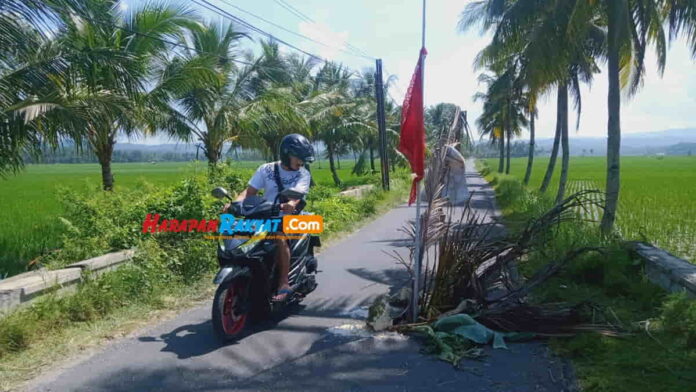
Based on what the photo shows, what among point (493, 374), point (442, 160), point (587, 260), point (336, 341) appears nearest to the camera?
point (493, 374)

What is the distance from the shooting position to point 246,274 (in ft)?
13.7

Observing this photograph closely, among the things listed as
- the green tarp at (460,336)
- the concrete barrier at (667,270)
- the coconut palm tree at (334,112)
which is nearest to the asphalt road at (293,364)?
the green tarp at (460,336)

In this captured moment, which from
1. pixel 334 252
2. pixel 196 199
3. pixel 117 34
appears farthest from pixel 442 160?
pixel 117 34

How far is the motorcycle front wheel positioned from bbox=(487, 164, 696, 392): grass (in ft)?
8.51

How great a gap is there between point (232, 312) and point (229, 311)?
0.04 meters

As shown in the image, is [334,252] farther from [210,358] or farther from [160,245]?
[210,358]

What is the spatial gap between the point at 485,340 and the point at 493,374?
0.53m

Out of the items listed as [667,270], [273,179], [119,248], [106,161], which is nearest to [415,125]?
[273,179]

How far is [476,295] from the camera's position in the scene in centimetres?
455

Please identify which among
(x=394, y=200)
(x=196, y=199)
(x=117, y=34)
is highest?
(x=117, y=34)

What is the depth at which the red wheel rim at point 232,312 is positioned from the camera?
4090 mm

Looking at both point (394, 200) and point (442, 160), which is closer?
point (442, 160)

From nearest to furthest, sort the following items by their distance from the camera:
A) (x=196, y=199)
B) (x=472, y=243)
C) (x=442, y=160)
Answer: (x=442, y=160) < (x=472, y=243) < (x=196, y=199)

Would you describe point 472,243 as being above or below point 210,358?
above
